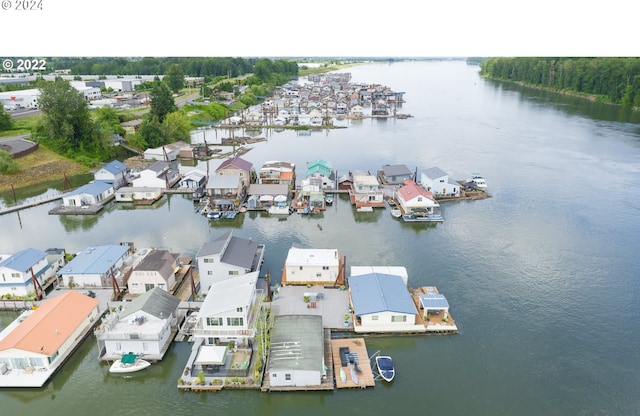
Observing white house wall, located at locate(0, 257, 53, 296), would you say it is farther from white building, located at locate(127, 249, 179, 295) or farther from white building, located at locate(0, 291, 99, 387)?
white building, located at locate(127, 249, 179, 295)

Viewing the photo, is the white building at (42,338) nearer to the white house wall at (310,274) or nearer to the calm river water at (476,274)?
the calm river water at (476,274)

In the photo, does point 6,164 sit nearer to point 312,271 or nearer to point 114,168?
point 114,168

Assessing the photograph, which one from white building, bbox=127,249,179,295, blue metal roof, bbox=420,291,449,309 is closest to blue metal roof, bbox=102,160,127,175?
white building, bbox=127,249,179,295

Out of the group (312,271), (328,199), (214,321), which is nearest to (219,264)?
(214,321)

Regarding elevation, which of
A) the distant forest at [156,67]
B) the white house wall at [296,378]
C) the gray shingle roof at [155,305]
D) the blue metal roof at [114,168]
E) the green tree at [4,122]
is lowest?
the white house wall at [296,378]

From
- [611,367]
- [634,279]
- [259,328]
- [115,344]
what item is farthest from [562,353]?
[115,344]

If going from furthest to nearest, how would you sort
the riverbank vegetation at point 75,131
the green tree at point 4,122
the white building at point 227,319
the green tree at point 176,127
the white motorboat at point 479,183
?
1. the green tree at point 176,127
2. the green tree at point 4,122
3. the riverbank vegetation at point 75,131
4. the white motorboat at point 479,183
5. the white building at point 227,319

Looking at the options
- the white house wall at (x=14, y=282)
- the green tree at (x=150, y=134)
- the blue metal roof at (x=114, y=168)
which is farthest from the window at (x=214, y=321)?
the green tree at (x=150, y=134)
